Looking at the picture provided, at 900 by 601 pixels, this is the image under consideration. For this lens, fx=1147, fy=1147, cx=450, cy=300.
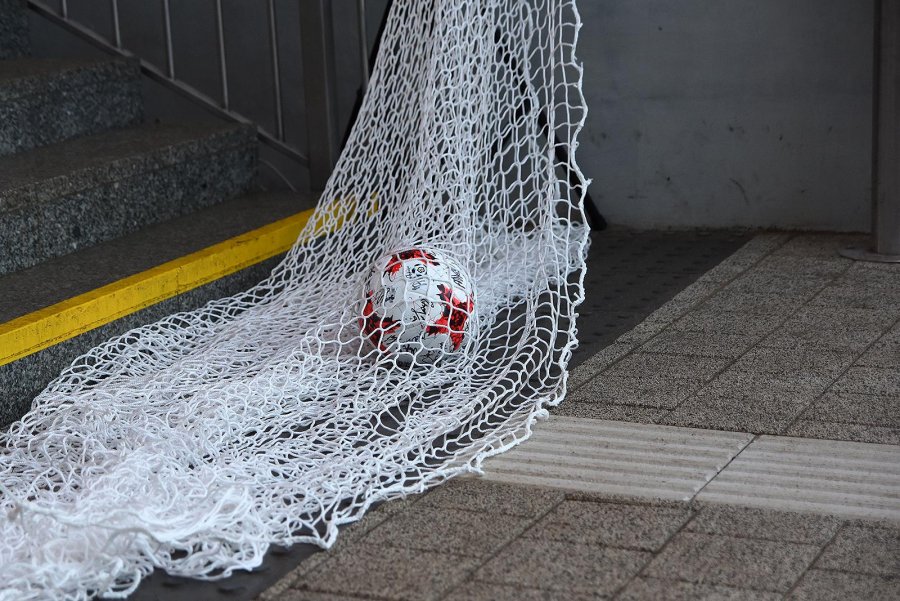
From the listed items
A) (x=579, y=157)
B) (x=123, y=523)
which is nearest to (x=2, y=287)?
(x=123, y=523)

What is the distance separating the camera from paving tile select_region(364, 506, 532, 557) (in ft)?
6.67

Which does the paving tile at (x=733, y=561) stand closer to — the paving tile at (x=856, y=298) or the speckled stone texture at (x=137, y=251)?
the paving tile at (x=856, y=298)

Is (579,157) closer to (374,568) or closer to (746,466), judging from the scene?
(746,466)

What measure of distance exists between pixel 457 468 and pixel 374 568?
409mm

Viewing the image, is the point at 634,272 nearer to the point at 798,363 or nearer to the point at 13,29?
the point at 798,363

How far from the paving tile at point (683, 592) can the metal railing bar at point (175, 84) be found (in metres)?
2.50

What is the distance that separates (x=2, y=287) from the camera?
3.01 m

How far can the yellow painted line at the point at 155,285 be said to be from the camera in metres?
2.71

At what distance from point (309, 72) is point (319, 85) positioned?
0.06 metres

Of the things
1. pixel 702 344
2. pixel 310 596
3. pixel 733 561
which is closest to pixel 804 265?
pixel 702 344

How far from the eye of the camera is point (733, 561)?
1923 millimetres

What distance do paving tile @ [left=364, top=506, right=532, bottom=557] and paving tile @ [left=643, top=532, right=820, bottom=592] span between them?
0.94ft

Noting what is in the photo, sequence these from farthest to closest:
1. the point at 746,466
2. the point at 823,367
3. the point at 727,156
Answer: the point at 727,156 → the point at 823,367 → the point at 746,466

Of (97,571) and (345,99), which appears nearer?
(97,571)
